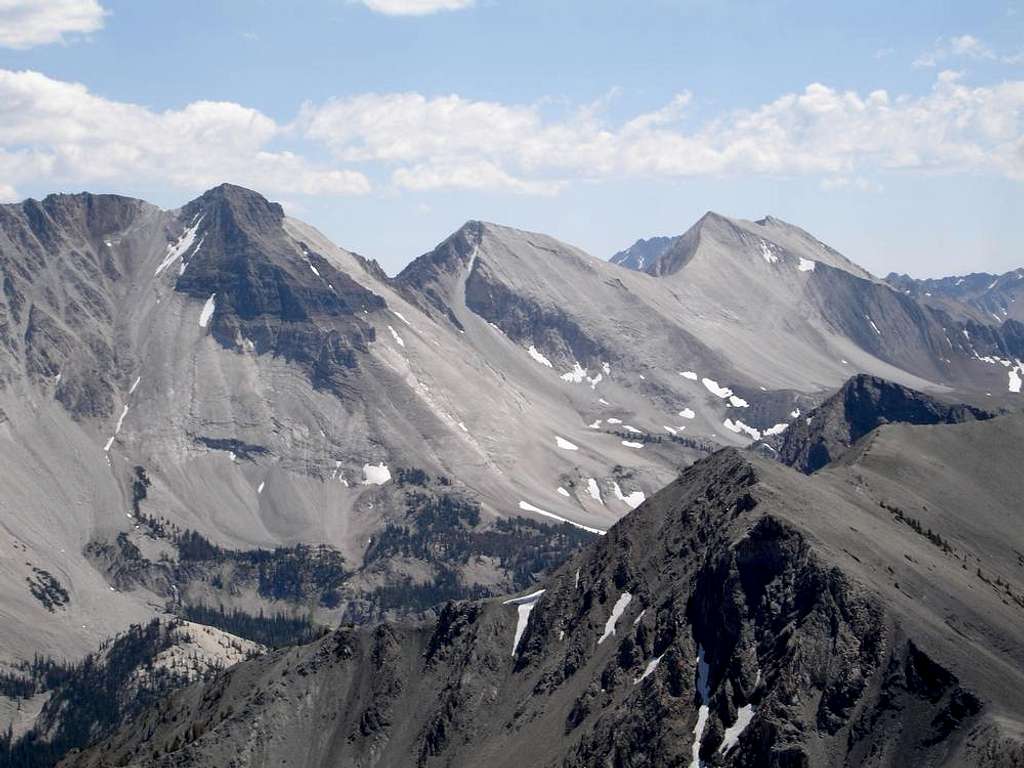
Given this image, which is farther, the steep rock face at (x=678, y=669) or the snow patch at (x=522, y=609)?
the snow patch at (x=522, y=609)

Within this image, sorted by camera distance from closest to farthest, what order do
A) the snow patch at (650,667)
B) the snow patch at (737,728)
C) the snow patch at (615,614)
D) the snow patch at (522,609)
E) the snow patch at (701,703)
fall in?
1. the snow patch at (737,728)
2. the snow patch at (701,703)
3. the snow patch at (650,667)
4. the snow patch at (615,614)
5. the snow patch at (522,609)

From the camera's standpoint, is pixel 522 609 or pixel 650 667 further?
pixel 522 609

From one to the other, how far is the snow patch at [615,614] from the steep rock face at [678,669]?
0.26 metres

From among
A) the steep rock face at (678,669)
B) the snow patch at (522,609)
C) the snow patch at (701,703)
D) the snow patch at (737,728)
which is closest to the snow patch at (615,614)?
the steep rock face at (678,669)

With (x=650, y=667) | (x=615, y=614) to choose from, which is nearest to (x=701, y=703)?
(x=650, y=667)

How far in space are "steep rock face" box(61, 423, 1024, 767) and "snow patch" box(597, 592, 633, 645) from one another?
262 millimetres

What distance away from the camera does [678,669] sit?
140 metres

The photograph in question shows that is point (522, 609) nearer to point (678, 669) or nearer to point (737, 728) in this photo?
point (678, 669)

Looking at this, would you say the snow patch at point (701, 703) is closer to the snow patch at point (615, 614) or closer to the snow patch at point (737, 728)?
the snow patch at point (737, 728)

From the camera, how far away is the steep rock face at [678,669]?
12350 cm

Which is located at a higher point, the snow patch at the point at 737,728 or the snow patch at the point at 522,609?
the snow patch at the point at 737,728

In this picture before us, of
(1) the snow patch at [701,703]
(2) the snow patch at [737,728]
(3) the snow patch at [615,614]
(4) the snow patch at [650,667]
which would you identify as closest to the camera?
(2) the snow patch at [737,728]

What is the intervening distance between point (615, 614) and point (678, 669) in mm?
23513

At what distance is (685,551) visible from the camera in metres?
164
